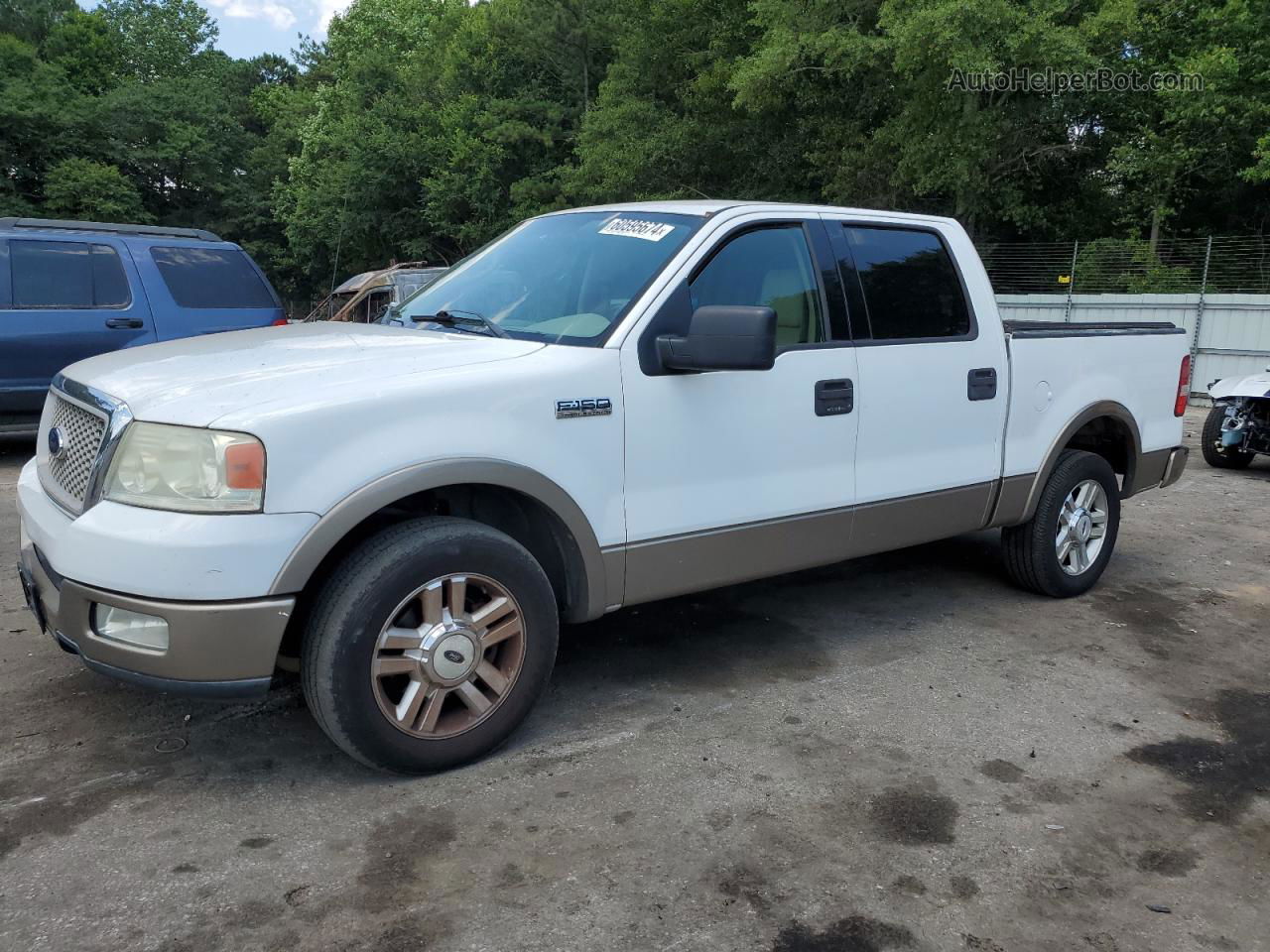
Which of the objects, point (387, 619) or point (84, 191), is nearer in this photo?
point (387, 619)

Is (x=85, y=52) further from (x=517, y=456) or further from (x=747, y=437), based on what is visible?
(x=517, y=456)

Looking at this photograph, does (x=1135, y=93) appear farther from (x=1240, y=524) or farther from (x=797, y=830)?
(x=797, y=830)

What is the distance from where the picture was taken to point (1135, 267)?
19562 millimetres

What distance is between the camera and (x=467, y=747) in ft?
10.7

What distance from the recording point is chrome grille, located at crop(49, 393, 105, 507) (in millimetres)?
3107

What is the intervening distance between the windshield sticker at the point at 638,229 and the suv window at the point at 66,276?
20.1 feet

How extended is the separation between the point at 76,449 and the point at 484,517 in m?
1.29

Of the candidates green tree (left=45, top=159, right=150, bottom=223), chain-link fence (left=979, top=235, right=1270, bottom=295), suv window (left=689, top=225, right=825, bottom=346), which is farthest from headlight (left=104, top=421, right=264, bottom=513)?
green tree (left=45, top=159, right=150, bottom=223)

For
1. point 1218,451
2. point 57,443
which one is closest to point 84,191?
point 1218,451

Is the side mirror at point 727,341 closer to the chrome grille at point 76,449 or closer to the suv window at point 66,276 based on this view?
the chrome grille at point 76,449

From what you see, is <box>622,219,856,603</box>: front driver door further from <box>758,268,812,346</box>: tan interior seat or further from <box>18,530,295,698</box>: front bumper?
<box>18,530,295,698</box>: front bumper

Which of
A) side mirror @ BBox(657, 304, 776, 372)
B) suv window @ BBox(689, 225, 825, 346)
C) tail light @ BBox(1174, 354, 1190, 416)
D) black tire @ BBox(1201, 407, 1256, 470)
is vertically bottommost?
black tire @ BBox(1201, 407, 1256, 470)

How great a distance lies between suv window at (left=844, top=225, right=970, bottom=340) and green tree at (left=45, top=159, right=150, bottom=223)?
36.2 m

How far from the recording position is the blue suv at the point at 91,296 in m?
8.25
